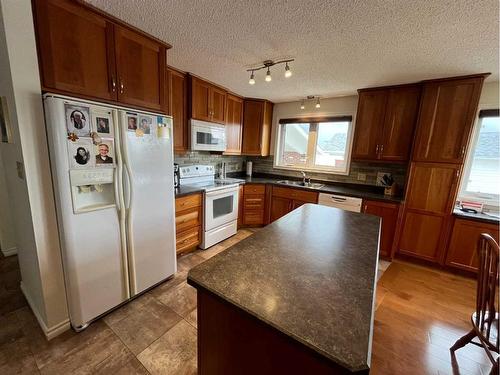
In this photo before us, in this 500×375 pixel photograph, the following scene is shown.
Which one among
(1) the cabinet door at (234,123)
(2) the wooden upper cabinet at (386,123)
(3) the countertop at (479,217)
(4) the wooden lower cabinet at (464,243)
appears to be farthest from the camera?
(1) the cabinet door at (234,123)

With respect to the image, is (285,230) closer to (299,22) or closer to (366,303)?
(366,303)

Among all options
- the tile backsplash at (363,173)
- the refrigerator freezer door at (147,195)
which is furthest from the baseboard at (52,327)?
the tile backsplash at (363,173)

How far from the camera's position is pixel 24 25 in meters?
1.20

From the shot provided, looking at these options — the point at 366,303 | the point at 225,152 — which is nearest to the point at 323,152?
the point at 225,152

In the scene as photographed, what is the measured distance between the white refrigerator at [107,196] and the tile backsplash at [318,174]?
50.0 inches

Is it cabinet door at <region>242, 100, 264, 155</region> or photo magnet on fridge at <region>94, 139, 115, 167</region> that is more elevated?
cabinet door at <region>242, 100, 264, 155</region>

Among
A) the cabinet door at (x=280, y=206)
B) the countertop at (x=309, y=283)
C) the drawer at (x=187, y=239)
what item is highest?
the countertop at (x=309, y=283)

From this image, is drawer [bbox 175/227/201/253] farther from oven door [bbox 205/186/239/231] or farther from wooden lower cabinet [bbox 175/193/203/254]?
oven door [bbox 205/186/239/231]

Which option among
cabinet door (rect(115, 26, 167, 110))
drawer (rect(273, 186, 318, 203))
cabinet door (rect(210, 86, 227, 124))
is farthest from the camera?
drawer (rect(273, 186, 318, 203))

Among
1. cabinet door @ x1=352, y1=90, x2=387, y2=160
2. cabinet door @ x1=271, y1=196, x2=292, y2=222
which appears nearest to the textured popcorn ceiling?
cabinet door @ x1=352, y1=90, x2=387, y2=160

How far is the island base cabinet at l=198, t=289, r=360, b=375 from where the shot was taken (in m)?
0.64

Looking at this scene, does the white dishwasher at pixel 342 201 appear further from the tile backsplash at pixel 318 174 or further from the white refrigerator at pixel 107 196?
the white refrigerator at pixel 107 196

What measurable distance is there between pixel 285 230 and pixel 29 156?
1679 mm

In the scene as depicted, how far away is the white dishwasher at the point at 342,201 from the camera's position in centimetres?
285
